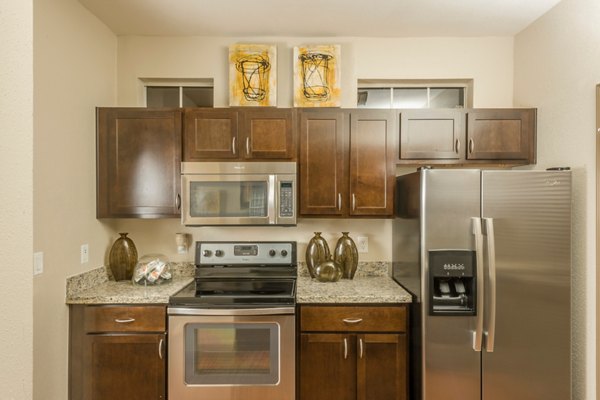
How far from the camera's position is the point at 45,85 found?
78.0 inches

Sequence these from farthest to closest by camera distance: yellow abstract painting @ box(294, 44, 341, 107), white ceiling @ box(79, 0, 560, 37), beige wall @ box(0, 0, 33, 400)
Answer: yellow abstract painting @ box(294, 44, 341, 107) → white ceiling @ box(79, 0, 560, 37) → beige wall @ box(0, 0, 33, 400)

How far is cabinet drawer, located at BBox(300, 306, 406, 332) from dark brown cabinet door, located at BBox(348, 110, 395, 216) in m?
0.67

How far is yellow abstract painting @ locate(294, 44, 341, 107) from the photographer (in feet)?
8.74

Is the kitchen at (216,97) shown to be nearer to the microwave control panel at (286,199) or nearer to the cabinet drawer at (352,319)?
the microwave control panel at (286,199)

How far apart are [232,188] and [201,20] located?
3.90ft

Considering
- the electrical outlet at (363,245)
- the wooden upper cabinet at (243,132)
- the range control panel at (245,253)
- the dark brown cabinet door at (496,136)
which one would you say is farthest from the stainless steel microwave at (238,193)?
the dark brown cabinet door at (496,136)

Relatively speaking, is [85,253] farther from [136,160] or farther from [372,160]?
Answer: [372,160]

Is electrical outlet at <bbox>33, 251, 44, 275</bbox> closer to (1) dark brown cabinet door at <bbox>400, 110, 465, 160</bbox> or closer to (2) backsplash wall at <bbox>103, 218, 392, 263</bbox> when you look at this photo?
(2) backsplash wall at <bbox>103, 218, 392, 263</bbox>

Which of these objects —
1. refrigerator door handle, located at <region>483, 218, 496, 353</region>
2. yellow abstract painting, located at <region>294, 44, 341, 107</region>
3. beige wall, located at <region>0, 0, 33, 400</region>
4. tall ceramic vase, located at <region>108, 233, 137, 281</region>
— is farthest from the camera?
yellow abstract painting, located at <region>294, 44, 341, 107</region>

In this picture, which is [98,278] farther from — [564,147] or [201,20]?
[564,147]

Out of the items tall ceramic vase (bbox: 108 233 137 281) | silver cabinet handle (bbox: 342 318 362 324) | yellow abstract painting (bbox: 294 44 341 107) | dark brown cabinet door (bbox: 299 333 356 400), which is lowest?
dark brown cabinet door (bbox: 299 333 356 400)

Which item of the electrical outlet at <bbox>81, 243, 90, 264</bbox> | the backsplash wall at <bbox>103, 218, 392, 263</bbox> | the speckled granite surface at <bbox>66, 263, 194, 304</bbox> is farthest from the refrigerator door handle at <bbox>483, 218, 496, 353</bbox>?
the electrical outlet at <bbox>81, 243, 90, 264</bbox>

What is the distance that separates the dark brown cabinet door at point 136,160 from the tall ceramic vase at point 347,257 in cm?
119

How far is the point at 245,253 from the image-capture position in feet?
8.85
